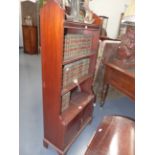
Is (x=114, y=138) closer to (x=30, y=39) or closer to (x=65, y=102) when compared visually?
(x=65, y=102)

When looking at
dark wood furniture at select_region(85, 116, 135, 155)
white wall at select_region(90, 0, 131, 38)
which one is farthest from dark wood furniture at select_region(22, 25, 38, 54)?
dark wood furniture at select_region(85, 116, 135, 155)

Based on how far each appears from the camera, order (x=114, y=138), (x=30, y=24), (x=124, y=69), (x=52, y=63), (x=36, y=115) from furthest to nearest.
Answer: (x=30, y=24) → (x=36, y=115) → (x=124, y=69) → (x=52, y=63) → (x=114, y=138)

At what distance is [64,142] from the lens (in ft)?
5.14

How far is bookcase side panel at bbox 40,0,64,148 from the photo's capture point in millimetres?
1186

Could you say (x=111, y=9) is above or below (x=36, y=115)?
above

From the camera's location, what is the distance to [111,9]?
5223mm

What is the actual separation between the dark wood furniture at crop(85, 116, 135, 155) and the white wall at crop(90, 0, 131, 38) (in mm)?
4640

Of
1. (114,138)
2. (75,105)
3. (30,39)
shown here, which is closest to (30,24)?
(30,39)

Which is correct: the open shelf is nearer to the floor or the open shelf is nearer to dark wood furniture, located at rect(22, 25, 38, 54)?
the floor

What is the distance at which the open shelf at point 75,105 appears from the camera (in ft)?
4.99


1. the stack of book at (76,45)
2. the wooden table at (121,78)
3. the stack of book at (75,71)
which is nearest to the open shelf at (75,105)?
the stack of book at (75,71)

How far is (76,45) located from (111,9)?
14.1ft

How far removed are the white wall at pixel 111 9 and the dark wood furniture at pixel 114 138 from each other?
464cm
